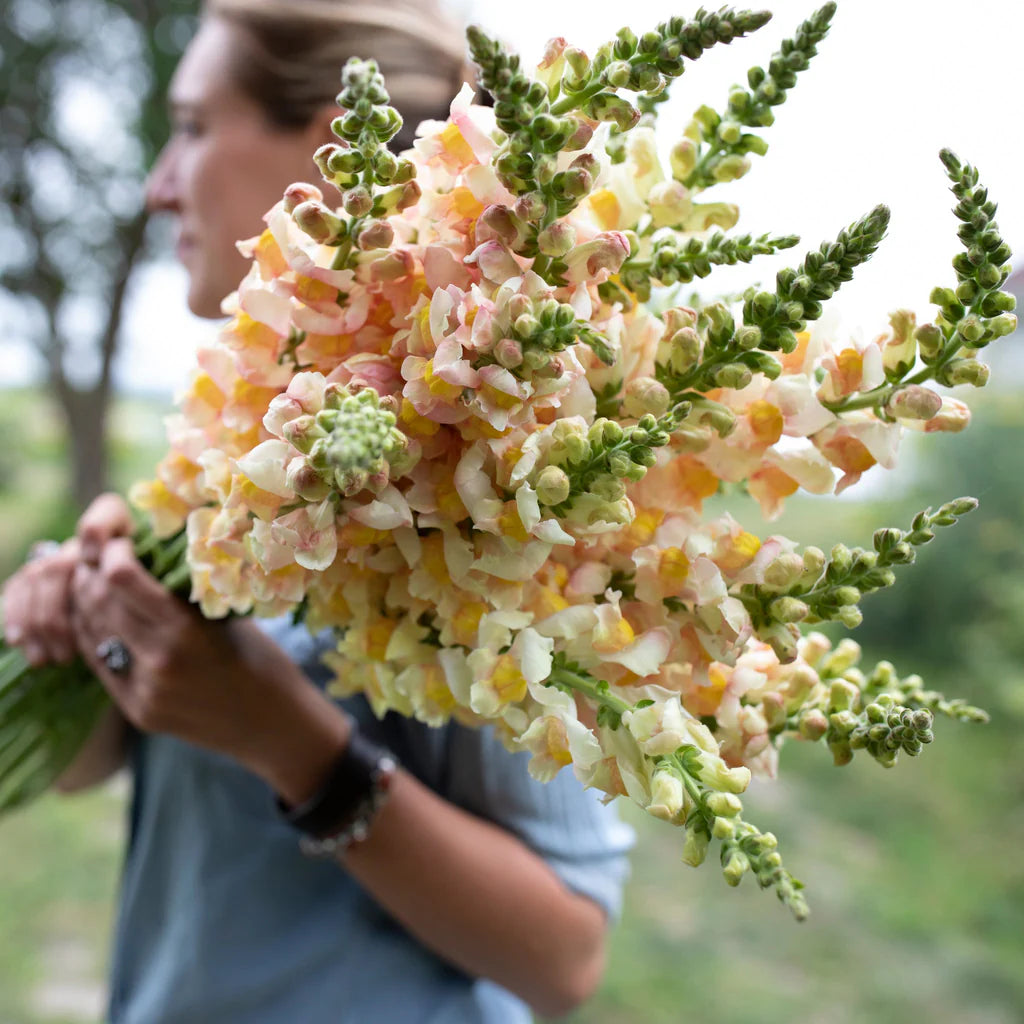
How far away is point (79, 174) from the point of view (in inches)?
150

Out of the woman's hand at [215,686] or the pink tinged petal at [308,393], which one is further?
the woman's hand at [215,686]

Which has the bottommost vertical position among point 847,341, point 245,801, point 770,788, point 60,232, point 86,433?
point 86,433

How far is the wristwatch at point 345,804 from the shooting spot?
65 cm

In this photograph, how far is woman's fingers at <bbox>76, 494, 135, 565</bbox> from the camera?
0.71 metres

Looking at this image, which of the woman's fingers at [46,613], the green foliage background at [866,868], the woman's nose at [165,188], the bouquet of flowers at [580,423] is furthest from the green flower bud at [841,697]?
the green foliage background at [866,868]

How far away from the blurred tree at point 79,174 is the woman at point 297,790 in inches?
131

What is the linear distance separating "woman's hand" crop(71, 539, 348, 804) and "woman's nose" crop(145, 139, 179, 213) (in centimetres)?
35

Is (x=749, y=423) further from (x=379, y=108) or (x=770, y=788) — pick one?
(x=770, y=788)

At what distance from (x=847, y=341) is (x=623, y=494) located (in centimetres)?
13

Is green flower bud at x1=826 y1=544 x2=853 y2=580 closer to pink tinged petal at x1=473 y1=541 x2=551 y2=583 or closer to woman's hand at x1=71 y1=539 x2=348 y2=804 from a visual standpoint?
pink tinged petal at x1=473 y1=541 x2=551 y2=583

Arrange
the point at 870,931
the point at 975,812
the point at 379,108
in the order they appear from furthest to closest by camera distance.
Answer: the point at 975,812 → the point at 870,931 → the point at 379,108

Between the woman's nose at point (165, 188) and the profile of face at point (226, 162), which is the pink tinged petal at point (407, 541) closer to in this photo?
the profile of face at point (226, 162)

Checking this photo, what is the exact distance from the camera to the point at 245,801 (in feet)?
2.59

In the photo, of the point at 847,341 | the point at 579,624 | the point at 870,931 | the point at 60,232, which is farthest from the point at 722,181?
the point at 60,232
